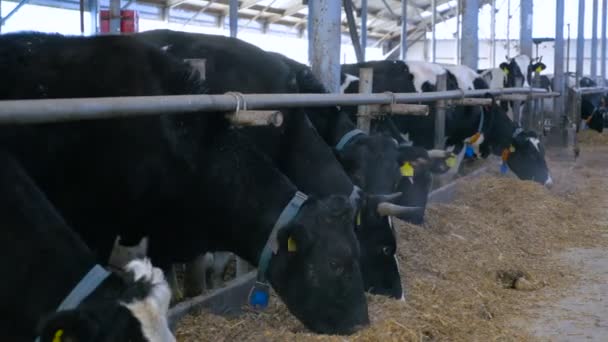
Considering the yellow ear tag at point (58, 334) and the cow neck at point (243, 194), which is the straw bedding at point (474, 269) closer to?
the cow neck at point (243, 194)

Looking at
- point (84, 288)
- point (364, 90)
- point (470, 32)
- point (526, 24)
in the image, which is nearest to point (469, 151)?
point (470, 32)

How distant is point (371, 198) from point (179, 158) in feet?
5.33

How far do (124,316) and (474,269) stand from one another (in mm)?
4945

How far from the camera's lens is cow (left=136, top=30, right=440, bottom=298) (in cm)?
611

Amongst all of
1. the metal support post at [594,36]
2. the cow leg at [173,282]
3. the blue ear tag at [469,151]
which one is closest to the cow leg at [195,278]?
the cow leg at [173,282]

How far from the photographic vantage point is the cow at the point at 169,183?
4.79 metres

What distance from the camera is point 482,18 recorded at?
1580 inches

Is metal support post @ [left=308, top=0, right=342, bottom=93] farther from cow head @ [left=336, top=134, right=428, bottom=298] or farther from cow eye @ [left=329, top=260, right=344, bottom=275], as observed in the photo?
cow eye @ [left=329, top=260, right=344, bottom=275]

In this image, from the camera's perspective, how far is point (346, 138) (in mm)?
7449

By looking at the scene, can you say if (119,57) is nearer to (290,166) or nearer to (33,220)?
(290,166)

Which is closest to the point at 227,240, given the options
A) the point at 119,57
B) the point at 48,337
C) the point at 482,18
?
the point at 119,57

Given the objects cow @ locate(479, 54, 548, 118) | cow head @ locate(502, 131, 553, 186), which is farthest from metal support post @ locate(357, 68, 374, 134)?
cow @ locate(479, 54, 548, 118)

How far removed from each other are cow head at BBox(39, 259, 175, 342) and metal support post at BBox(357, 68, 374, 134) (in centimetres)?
480

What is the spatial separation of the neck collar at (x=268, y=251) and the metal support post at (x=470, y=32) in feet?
31.4
